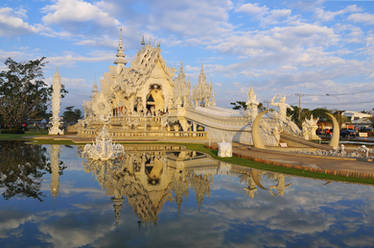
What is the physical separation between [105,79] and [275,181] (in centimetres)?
5062

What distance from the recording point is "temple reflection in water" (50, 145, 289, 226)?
9234 mm

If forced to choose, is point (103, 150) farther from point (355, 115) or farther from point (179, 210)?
point (355, 115)

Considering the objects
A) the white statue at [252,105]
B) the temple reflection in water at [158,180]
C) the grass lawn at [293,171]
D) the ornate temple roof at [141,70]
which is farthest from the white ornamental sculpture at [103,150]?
the ornate temple roof at [141,70]

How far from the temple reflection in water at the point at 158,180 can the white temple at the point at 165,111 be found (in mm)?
8249

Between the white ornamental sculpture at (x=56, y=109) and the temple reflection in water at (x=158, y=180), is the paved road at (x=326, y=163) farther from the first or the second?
the white ornamental sculpture at (x=56, y=109)

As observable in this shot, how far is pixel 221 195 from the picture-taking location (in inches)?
401

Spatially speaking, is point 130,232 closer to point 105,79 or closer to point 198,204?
point 198,204

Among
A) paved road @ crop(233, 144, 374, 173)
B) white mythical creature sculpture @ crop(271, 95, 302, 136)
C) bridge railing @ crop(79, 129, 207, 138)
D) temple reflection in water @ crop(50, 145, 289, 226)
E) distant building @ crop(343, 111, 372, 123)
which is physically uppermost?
distant building @ crop(343, 111, 372, 123)

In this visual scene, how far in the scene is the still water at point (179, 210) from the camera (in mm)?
6535

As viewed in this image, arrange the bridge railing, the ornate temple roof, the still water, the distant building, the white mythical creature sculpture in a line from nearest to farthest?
1. the still water
2. the white mythical creature sculpture
3. the bridge railing
4. the ornate temple roof
5. the distant building

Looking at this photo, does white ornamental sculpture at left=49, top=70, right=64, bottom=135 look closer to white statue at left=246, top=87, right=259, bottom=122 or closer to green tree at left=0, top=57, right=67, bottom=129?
green tree at left=0, top=57, right=67, bottom=129

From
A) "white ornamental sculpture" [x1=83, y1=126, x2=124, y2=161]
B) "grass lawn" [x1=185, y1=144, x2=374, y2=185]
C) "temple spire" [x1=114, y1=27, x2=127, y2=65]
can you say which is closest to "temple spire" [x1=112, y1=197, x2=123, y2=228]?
"grass lawn" [x1=185, y1=144, x2=374, y2=185]

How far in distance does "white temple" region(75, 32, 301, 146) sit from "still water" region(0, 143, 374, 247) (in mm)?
11963

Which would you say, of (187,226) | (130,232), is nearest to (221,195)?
(187,226)
